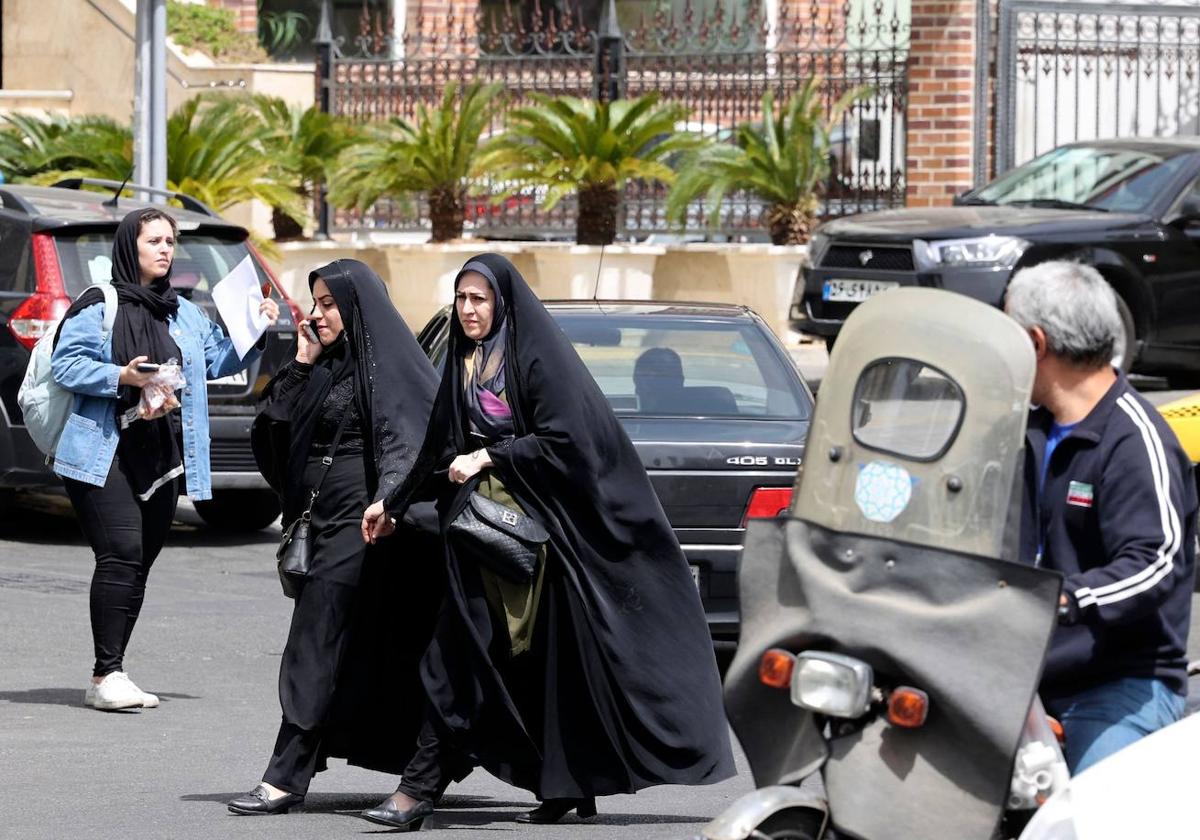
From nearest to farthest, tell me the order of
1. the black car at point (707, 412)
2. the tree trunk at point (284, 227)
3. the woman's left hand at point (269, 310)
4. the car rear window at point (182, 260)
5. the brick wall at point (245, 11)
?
1. the woman's left hand at point (269, 310)
2. the black car at point (707, 412)
3. the car rear window at point (182, 260)
4. the tree trunk at point (284, 227)
5. the brick wall at point (245, 11)

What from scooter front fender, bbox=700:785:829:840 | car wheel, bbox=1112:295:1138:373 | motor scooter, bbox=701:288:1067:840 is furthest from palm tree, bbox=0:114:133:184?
scooter front fender, bbox=700:785:829:840

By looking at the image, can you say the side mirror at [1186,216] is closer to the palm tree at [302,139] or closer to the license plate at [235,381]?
the license plate at [235,381]

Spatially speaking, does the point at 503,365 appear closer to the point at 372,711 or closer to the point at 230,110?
the point at 372,711

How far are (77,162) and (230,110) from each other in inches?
56.6

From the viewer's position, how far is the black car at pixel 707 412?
8.52 meters

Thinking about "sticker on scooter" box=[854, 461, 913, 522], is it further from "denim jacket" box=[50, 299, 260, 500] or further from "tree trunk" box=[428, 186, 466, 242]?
"tree trunk" box=[428, 186, 466, 242]

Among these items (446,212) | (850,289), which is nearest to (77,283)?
(850,289)

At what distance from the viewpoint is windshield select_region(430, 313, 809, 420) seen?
904 centimetres


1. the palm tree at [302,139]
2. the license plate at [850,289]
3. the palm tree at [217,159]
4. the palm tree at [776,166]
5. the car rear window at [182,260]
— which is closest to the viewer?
the car rear window at [182,260]

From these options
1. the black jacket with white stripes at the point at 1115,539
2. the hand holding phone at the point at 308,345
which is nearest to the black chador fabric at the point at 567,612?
the hand holding phone at the point at 308,345

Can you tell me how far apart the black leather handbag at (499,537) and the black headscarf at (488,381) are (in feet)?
0.78

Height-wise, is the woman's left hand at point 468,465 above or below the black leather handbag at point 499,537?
above

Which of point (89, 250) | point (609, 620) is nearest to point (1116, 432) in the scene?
point (609, 620)

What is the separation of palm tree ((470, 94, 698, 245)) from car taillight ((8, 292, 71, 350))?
917 cm
